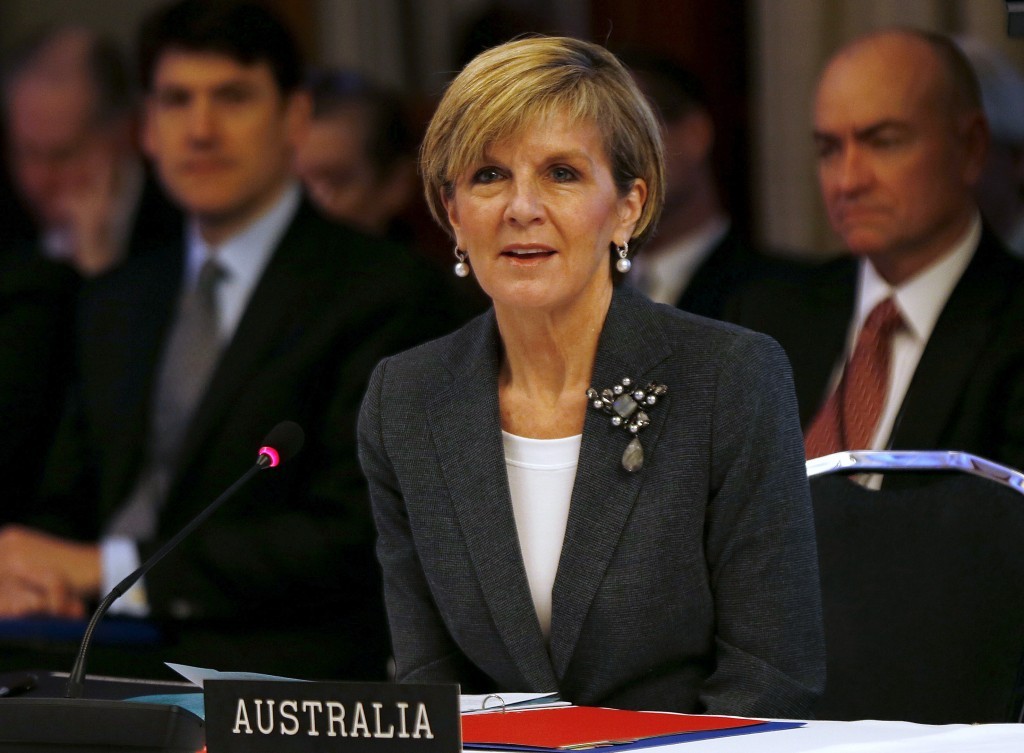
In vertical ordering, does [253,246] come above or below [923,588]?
above

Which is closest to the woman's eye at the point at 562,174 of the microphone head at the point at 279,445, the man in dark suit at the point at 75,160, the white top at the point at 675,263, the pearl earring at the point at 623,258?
the pearl earring at the point at 623,258

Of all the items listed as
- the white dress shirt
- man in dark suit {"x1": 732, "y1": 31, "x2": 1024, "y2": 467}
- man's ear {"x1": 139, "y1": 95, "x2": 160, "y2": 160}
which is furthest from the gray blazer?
man's ear {"x1": 139, "y1": 95, "x2": 160, "y2": 160}

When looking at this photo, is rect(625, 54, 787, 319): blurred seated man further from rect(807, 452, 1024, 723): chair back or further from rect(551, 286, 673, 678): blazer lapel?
rect(551, 286, 673, 678): blazer lapel

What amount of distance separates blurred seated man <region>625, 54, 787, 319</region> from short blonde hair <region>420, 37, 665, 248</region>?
1.26m

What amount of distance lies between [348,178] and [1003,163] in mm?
1728

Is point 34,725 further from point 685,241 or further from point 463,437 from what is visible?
point 685,241

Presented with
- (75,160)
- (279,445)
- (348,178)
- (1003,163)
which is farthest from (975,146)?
(75,160)

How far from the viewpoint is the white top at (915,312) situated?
255cm

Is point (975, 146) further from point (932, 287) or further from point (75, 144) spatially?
point (75, 144)

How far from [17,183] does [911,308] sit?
2.82 metres

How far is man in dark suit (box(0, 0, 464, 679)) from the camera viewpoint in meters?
3.02

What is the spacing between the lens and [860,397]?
2.59 m

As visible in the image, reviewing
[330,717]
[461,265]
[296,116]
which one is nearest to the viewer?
[330,717]

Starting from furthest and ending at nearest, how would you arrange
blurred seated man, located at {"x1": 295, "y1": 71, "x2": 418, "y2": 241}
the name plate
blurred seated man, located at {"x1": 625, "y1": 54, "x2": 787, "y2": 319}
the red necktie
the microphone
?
blurred seated man, located at {"x1": 295, "y1": 71, "x2": 418, "y2": 241} → blurred seated man, located at {"x1": 625, "y1": 54, "x2": 787, "y2": 319} → the red necktie → the microphone → the name plate
